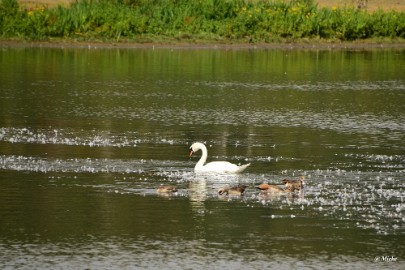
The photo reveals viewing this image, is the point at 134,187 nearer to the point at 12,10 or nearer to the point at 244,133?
the point at 244,133

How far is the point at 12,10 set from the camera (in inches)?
2425

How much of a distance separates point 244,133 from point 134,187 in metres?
9.09

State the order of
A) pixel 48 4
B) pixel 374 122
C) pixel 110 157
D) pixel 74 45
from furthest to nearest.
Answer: pixel 48 4
pixel 74 45
pixel 374 122
pixel 110 157

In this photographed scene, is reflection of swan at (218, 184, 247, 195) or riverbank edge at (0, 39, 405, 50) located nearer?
reflection of swan at (218, 184, 247, 195)

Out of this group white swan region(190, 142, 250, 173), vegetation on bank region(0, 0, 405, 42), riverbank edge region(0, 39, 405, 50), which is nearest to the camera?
white swan region(190, 142, 250, 173)

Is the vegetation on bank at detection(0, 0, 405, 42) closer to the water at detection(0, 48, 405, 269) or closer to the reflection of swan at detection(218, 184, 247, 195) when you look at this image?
the water at detection(0, 48, 405, 269)

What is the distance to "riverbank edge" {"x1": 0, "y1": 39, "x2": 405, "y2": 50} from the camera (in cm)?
6041

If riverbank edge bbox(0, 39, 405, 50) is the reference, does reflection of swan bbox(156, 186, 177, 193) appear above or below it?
above

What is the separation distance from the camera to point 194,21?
6391cm

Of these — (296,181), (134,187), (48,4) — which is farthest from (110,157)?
(48,4)

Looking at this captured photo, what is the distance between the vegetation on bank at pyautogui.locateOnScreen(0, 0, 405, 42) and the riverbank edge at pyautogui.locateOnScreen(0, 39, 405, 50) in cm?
50

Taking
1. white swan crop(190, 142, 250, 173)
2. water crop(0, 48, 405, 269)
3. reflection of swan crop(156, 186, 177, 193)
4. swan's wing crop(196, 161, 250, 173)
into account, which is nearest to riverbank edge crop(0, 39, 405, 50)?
water crop(0, 48, 405, 269)

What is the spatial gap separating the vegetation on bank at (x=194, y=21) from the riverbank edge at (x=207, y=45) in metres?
0.50

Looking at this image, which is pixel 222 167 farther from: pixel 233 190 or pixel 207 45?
pixel 207 45
